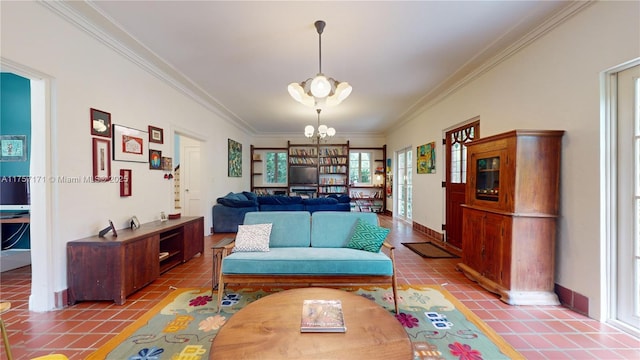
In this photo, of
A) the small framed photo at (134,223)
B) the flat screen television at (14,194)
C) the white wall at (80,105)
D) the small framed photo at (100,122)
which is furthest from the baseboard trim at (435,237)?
the flat screen television at (14,194)

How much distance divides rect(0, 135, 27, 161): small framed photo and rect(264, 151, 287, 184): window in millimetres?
5622

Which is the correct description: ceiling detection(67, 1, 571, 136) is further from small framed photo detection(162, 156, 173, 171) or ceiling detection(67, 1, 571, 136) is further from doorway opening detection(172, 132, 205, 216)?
doorway opening detection(172, 132, 205, 216)

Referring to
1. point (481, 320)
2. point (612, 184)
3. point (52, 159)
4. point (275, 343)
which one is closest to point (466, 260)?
point (481, 320)

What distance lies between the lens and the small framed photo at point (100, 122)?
8.73 feet

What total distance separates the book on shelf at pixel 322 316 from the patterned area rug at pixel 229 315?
689 mm

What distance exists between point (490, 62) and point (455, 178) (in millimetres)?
1900

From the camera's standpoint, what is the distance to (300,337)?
130cm

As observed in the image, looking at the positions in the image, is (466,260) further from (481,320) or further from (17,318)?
(17,318)

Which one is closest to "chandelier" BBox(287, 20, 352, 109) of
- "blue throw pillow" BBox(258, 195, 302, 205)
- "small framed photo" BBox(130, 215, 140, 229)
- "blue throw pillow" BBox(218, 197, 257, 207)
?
"small framed photo" BBox(130, 215, 140, 229)

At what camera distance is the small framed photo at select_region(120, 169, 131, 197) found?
3.05 m

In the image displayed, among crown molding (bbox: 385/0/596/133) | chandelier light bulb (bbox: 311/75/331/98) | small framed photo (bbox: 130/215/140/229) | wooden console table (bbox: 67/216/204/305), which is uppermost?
crown molding (bbox: 385/0/596/133)

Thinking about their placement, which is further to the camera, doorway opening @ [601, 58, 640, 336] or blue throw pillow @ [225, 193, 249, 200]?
blue throw pillow @ [225, 193, 249, 200]

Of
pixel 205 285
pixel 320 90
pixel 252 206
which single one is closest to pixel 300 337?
pixel 205 285

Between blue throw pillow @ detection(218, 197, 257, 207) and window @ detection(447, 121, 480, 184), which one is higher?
window @ detection(447, 121, 480, 184)
